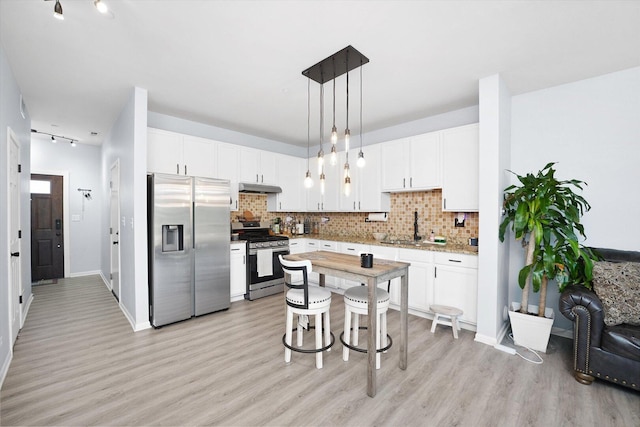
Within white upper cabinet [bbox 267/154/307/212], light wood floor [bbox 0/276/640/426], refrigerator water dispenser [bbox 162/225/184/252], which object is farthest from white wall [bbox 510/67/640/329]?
refrigerator water dispenser [bbox 162/225/184/252]

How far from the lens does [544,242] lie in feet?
9.12

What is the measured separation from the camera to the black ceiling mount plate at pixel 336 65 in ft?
8.23

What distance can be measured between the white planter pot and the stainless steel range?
10.5ft

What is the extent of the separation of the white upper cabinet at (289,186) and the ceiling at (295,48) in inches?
64.1

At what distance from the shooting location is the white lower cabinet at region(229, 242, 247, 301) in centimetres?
421

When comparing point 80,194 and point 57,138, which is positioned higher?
point 57,138

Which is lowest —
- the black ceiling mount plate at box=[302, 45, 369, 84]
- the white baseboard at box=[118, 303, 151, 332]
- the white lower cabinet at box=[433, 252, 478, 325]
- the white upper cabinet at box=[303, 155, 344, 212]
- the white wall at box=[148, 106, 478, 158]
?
the white baseboard at box=[118, 303, 151, 332]

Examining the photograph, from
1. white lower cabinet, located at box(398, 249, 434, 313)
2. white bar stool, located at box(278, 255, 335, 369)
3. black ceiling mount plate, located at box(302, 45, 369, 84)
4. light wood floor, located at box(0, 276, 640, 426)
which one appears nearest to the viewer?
light wood floor, located at box(0, 276, 640, 426)

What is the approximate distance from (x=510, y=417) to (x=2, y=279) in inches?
163

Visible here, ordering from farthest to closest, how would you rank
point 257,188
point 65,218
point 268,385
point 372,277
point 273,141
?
point 65,218, point 273,141, point 257,188, point 268,385, point 372,277

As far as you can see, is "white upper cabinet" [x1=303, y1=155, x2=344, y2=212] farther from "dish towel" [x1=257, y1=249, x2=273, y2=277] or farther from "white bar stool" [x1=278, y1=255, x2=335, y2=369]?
"white bar stool" [x1=278, y1=255, x2=335, y2=369]

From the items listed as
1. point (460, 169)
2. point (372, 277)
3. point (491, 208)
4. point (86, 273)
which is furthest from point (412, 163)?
point (86, 273)

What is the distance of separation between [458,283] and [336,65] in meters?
2.76

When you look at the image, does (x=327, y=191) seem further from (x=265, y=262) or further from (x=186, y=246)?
(x=186, y=246)
